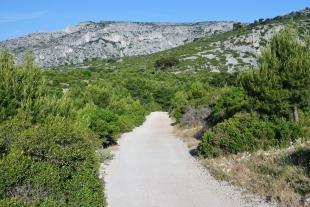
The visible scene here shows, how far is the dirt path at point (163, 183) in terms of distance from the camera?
1091 cm

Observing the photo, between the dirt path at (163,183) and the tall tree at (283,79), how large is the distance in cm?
451

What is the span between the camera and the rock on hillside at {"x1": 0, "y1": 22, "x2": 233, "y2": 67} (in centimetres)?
13838

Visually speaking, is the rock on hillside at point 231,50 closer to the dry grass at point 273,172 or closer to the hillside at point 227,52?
the hillside at point 227,52

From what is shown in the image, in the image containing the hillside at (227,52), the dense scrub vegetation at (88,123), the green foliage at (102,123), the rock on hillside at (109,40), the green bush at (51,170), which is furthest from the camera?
the rock on hillside at (109,40)

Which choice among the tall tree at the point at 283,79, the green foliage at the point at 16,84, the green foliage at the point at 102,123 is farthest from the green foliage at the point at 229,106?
the green foliage at the point at 16,84

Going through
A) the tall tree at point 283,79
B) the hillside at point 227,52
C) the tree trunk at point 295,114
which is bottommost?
the hillside at point 227,52

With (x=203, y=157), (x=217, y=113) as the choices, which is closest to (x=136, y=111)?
(x=217, y=113)

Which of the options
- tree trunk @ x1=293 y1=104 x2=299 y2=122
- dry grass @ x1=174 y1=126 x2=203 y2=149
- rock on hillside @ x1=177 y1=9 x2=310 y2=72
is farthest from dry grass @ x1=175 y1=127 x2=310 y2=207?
rock on hillside @ x1=177 y1=9 x2=310 y2=72

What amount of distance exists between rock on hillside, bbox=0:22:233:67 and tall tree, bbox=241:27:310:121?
387 feet

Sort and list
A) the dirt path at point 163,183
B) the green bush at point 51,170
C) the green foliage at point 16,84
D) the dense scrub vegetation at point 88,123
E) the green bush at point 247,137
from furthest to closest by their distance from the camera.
A: the green bush at point 247,137 < the green foliage at point 16,84 < the dirt path at point 163,183 < the dense scrub vegetation at point 88,123 < the green bush at point 51,170

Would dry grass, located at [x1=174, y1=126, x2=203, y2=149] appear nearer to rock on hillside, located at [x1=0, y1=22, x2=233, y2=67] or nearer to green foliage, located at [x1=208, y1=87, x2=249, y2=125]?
green foliage, located at [x1=208, y1=87, x2=249, y2=125]

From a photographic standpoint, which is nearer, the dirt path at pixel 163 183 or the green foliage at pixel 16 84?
the dirt path at pixel 163 183

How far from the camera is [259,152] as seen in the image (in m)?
15.2

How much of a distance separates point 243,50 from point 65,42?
6887 centimetres
